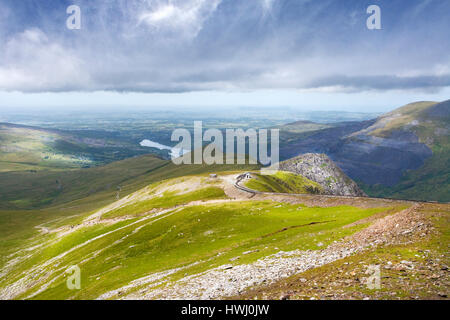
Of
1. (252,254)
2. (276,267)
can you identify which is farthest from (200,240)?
(276,267)

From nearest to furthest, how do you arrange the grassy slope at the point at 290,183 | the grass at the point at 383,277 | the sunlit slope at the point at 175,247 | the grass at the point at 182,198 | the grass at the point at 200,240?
the grass at the point at 383,277, the sunlit slope at the point at 175,247, the grass at the point at 200,240, the grass at the point at 182,198, the grassy slope at the point at 290,183

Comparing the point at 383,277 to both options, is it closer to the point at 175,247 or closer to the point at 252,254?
the point at 252,254

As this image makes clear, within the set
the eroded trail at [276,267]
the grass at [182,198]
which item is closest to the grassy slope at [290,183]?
the grass at [182,198]

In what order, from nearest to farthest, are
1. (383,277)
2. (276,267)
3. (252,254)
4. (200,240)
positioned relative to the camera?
(383,277) → (276,267) → (252,254) → (200,240)

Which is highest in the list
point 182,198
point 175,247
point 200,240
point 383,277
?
point 383,277

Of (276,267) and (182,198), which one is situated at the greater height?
(276,267)

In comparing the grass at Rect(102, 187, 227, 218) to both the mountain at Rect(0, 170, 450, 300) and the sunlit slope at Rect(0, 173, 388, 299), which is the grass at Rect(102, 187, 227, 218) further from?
the sunlit slope at Rect(0, 173, 388, 299)

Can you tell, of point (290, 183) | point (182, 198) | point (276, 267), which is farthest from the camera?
point (290, 183)

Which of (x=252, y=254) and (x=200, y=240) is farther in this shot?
(x=200, y=240)

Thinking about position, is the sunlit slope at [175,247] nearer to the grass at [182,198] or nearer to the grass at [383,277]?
the grass at [182,198]
